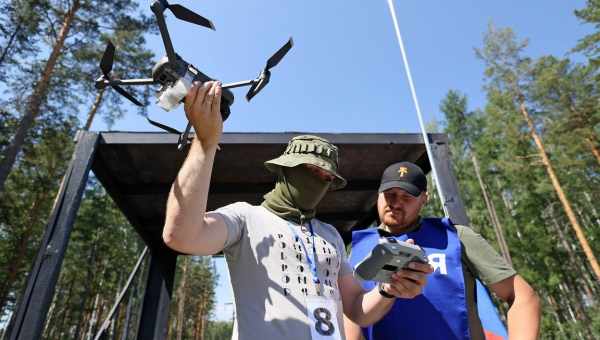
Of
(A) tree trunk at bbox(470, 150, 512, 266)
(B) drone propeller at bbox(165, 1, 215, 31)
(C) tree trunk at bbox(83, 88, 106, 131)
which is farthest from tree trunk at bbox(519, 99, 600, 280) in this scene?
(C) tree trunk at bbox(83, 88, 106, 131)

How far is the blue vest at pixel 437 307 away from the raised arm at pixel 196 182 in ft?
4.45

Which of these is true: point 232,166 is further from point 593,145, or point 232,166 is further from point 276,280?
point 593,145

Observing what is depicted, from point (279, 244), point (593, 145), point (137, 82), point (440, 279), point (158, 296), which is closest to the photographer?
point (137, 82)

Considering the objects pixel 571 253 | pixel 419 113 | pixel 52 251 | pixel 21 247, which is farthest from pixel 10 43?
pixel 571 253

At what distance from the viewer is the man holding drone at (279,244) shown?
1178 mm

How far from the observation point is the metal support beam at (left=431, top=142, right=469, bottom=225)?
3.19m

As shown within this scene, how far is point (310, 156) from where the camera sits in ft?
5.87

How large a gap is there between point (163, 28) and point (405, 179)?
1.79 m

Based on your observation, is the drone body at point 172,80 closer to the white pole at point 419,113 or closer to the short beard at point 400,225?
the short beard at point 400,225

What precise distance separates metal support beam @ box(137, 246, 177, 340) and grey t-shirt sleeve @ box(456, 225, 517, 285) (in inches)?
176

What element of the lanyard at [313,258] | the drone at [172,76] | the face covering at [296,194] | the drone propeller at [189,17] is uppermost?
the drone propeller at [189,17]

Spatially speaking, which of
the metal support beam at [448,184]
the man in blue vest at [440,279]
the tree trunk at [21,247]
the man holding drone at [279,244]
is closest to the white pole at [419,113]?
the metal support beam at [448,184]

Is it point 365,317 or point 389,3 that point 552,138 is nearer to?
point 389,3

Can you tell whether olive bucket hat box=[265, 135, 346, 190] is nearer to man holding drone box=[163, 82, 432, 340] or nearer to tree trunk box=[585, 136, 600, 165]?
man holding drone box=[163, 82, 432, 340]
